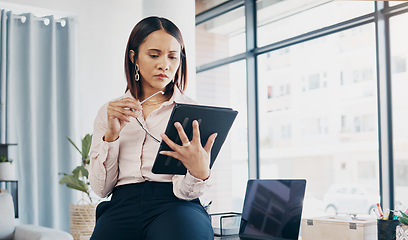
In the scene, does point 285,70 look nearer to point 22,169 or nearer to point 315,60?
point 315,60

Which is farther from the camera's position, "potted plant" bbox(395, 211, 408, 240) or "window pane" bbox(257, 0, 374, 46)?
"window pane" bbox(257, 0, 374, 46)

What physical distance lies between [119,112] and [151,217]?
27 centimetres

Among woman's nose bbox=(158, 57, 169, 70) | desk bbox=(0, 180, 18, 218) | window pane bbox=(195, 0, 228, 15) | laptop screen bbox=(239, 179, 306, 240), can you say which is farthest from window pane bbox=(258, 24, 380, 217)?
woman's nose bbox=(158, 57, 169, 70)

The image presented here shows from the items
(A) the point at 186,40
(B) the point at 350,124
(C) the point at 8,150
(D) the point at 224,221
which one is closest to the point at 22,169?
(C) the point at 8,150

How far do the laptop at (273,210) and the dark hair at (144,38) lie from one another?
2.42 ft

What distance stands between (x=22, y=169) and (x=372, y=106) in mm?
3734

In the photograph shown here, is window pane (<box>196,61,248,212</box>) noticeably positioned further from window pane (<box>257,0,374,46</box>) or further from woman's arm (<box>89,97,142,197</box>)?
woman's arm (<box>89,97,142,197</box>)

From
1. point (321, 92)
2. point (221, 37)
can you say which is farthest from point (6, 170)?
point (321, 92)

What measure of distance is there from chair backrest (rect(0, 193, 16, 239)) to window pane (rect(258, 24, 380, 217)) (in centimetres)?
256

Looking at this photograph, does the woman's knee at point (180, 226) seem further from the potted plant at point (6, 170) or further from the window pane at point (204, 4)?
the window pane at point (204, 4)

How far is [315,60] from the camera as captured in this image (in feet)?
17.5

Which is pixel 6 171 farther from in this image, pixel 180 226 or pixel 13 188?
pixel 180 226

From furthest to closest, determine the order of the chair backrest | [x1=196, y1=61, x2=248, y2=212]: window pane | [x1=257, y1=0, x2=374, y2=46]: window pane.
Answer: [x1=196, y1=61, x2=248, y2=212]: window pane → [x1=257, y1=0, x2=374, y2=46]: window pane → the chair backrest

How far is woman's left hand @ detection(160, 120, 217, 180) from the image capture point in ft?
3.69
